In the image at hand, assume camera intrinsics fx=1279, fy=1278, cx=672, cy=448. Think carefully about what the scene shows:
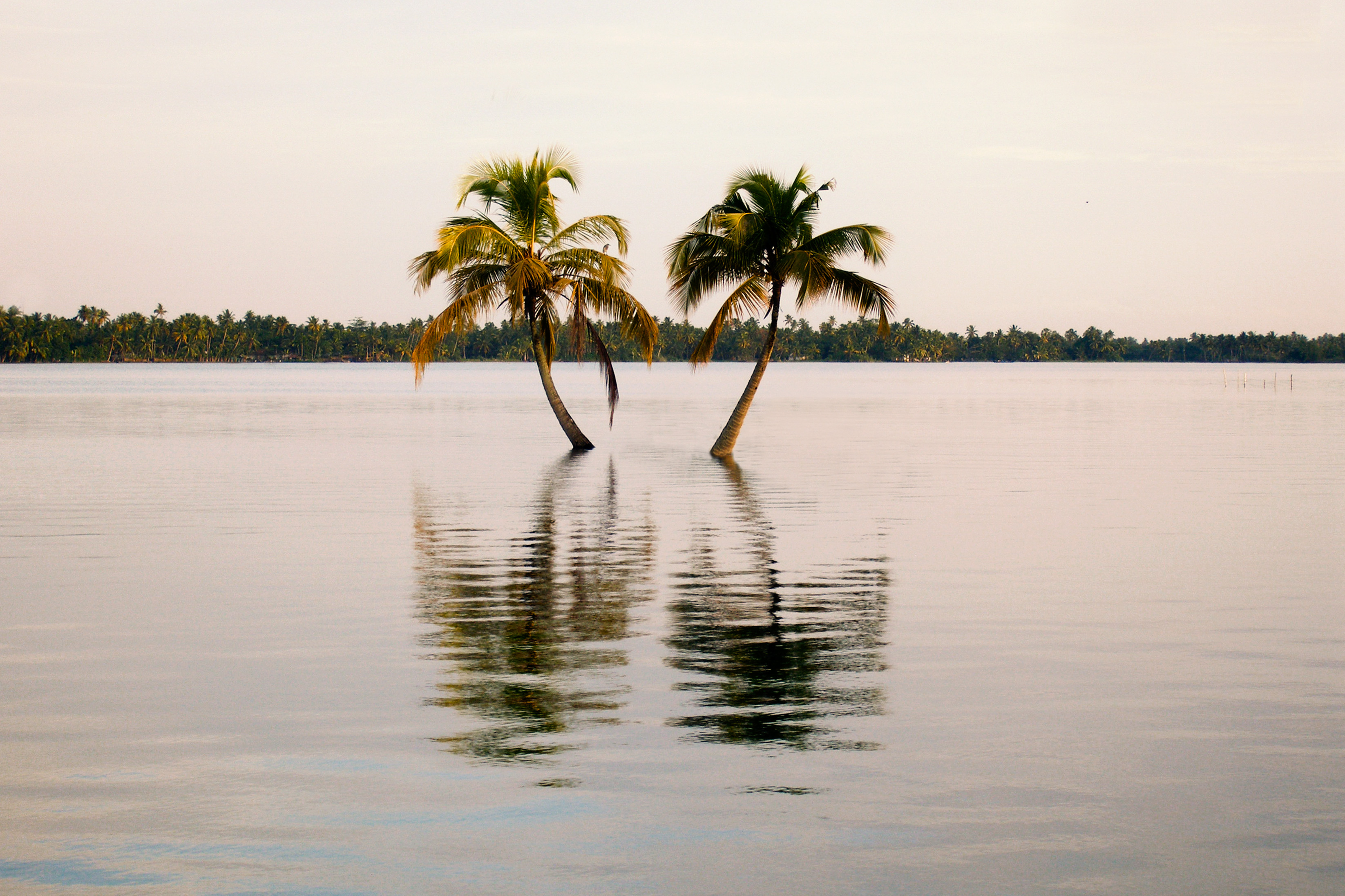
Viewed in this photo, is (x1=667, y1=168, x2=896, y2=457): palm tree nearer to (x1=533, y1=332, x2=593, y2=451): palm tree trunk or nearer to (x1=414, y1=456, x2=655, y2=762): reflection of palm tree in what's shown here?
(x1=533, y1=332, x2=593, y2=451): palm tree trunk

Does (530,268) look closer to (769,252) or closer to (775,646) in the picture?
(769,252)

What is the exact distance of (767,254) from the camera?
102 feet

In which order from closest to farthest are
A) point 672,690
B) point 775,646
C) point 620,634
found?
point 672,690 < point 775,646 < point 620,634

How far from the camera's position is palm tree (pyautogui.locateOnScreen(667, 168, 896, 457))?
30.0 m

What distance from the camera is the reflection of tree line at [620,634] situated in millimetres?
7562

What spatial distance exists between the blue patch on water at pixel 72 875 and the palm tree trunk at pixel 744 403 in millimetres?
26786

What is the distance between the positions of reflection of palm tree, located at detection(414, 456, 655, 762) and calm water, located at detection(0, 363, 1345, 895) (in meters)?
0.05

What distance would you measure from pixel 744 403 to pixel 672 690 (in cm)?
2548

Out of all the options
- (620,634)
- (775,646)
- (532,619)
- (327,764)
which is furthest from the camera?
(532,619)

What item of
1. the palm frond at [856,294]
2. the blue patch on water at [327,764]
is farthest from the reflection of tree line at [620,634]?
the palm frond at [856,294]

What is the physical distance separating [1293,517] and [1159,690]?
1166 centimetres

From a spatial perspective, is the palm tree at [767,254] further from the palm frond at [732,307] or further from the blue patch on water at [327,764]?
the blue patch on water at [327,764]

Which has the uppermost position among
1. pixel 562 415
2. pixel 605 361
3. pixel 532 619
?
pixel 605 361

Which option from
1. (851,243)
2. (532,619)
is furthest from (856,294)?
(532,619)
